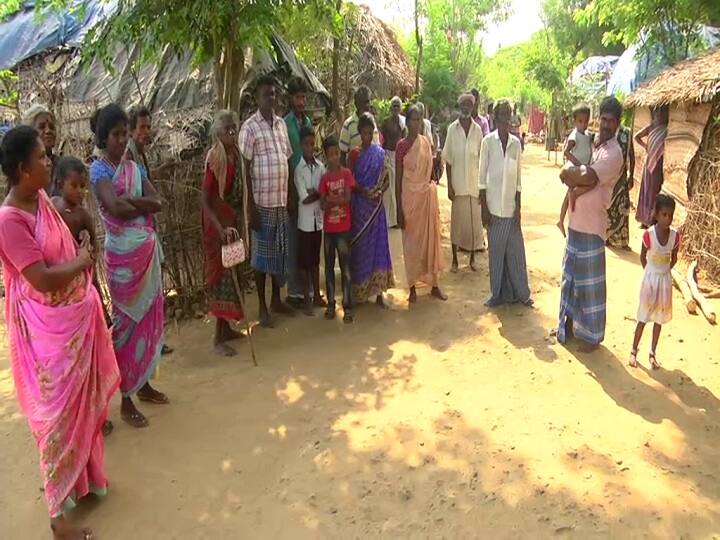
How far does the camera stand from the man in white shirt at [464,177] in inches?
250

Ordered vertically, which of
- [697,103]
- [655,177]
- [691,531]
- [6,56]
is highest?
[6,56]

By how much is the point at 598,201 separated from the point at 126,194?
315 centimetres

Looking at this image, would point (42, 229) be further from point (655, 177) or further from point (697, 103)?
point (655, 177)

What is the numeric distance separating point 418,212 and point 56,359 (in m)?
3.71

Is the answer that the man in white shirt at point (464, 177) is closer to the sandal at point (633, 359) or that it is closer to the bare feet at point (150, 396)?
the sandal at point (633, 359)

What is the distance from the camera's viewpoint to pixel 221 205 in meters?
4.64

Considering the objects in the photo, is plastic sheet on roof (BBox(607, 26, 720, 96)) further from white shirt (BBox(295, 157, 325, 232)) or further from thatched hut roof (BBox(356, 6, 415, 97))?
white shirt (BBox(295, 157, 325, 232))

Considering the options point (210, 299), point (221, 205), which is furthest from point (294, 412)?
point (221, 205)

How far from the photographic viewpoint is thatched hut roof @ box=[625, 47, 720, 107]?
663 centimetres

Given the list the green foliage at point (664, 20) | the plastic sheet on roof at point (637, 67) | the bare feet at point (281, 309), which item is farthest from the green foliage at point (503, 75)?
the bare feet at point (281, 309)

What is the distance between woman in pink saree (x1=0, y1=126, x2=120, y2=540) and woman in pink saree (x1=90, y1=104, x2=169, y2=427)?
0.78 m

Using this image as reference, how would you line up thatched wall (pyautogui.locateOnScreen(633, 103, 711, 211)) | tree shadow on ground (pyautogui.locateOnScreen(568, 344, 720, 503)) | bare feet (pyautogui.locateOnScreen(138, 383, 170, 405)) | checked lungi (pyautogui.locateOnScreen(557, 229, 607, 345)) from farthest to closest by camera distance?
thatched wall (pyautogui.locateOnScreen(633, 103, 711, 211)) → checked lungi (pyautogui.locateOnScreen(557, 229, 607, 345)) → bare feet (pyautogui.locateOnScreen(138, 383, 170, 405)) → tree shadow on ground (pyautogui.locateOnScreen(568, 344, 720, 503))

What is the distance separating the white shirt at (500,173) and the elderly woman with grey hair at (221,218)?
209 cm

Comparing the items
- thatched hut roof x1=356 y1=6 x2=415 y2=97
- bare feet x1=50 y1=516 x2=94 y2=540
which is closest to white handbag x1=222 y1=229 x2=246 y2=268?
bare feet x1=50 y1=516 x2=94 y2=540
